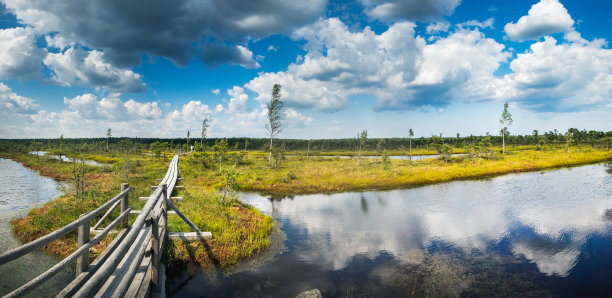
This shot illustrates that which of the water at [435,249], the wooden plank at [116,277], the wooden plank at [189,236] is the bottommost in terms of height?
the water at [435,249]

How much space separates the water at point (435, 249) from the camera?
1111 centimetres

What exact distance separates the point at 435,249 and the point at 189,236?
41.0ft

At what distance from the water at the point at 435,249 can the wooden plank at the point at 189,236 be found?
1.89 meters

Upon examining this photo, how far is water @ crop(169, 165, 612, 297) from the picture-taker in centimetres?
1111

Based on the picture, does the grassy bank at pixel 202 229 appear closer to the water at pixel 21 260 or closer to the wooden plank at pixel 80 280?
the water at pixel 21 260

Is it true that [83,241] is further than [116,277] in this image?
No

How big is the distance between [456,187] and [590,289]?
2419 cm

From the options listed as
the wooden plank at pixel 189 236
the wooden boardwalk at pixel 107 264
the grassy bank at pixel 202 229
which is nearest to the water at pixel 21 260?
the grassy bank at pixel 202 229

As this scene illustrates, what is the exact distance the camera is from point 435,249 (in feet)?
49.5

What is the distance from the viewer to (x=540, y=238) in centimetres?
1644

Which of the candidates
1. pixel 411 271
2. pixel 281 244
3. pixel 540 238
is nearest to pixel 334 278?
pixel 411 271

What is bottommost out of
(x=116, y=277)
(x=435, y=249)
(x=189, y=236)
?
(x=435, y=249)

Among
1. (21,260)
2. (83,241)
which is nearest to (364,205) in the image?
(21,260)

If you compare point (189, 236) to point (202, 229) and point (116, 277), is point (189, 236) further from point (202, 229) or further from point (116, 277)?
point (116, 277)
